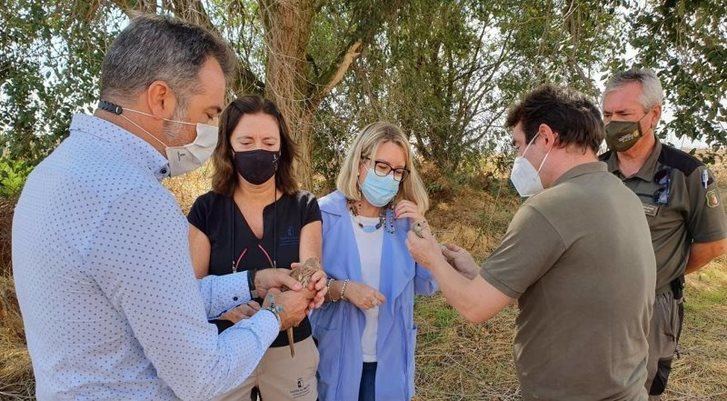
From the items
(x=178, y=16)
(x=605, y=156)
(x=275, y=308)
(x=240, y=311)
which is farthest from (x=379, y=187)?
(x=178, y=16)

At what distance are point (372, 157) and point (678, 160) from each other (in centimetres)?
159

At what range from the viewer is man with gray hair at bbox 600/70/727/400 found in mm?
2461

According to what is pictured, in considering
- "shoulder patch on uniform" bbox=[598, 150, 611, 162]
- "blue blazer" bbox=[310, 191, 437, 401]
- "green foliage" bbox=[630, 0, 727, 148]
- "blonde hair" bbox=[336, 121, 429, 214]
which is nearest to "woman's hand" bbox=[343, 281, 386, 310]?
"blue blazer" bbox=[310, 191, 437, 401]

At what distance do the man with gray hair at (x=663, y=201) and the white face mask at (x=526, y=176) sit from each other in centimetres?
83

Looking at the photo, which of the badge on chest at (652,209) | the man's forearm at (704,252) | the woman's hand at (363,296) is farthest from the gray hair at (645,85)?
the woman's hand at (363,296)

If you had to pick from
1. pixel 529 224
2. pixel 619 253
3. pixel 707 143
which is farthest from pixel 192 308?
Answer: pixel 707 143

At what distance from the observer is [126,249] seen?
1036 millimetres

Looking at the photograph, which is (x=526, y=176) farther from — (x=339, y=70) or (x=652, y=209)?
(x=339, y=70)

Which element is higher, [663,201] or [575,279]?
[663,201]

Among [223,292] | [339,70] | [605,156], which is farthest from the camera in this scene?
[339,70]

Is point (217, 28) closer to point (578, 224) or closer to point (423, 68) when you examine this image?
point (578, 224)

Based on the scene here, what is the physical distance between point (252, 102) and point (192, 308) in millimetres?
Answer: 1356

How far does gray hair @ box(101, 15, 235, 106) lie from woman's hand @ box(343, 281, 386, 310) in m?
1.22

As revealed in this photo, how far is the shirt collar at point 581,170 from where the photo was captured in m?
1.68
